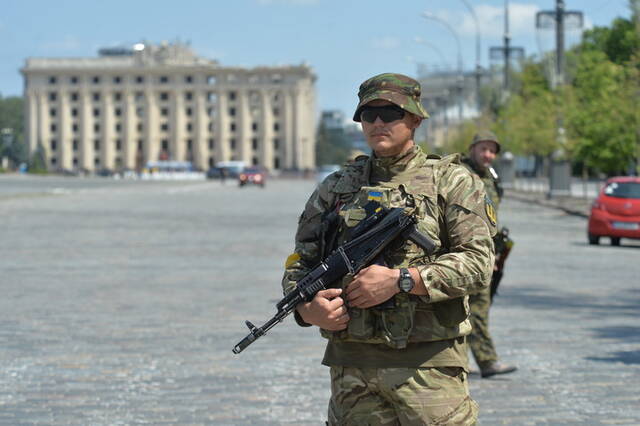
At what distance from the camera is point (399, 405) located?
A: 4.39m

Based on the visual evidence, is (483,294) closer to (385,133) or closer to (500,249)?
(500,249)

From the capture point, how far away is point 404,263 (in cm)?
440

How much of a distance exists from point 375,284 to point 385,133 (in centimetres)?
55

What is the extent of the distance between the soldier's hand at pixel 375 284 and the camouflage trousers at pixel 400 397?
0.94 ft

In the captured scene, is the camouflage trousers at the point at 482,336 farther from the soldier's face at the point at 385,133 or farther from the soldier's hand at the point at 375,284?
the soldier's hand at the point at 375,284

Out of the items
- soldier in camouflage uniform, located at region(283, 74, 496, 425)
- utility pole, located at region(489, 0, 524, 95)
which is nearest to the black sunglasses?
soldier in camouflage uniform, located at region(283, 74, 496, 425)

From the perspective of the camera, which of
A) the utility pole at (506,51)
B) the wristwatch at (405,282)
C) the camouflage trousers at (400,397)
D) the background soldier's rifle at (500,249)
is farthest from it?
the utility pole at (506,51)

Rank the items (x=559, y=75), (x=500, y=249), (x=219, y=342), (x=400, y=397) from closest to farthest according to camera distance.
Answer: (x=400, y=397) → (x=500, y=249) → (x=219, y=342) → (x=559, y=75)

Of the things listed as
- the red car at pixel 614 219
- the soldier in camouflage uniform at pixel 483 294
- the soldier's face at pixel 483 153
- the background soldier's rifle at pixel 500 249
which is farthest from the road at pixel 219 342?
the red car at pixel 614 219

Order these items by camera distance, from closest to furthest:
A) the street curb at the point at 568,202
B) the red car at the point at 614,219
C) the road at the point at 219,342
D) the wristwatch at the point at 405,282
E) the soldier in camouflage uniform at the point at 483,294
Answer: the wristwatch at the point at 405,282, the road at the point at 219,342, the soldier in camouflage uniform at the point at 483,294, the red car at the point at 614,219, the street curb at the point at 568,202

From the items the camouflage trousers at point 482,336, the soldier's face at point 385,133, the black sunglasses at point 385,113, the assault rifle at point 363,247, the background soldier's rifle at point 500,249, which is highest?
the black sunglasses at point 385,113

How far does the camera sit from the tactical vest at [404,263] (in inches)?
170

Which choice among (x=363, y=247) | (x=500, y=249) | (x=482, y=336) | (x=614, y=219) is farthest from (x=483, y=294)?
(x=614, y=219)

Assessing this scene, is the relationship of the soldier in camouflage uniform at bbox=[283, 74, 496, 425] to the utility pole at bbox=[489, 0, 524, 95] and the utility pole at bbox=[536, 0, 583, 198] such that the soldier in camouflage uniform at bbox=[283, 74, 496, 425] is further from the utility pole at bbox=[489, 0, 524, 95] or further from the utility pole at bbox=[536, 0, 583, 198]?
the utility pole at bbox=[489, 0, 524, 95]
